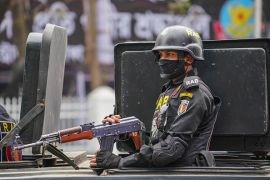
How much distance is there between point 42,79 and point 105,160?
Answer: 824 millimetres

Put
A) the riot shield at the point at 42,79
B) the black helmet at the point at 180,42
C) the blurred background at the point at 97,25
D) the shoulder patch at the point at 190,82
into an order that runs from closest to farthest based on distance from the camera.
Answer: the shoulder patch at the point at 190,82, the black helmet at the point at 180,42, the riot shield at the point at 42,79, the blurred background at the point at 97,25

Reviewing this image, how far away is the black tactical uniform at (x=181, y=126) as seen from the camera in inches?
163

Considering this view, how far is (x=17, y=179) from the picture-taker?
395 centimetres

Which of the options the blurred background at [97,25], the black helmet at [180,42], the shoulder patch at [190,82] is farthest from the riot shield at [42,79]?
the blurred background at [97,25]

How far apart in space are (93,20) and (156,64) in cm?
1408

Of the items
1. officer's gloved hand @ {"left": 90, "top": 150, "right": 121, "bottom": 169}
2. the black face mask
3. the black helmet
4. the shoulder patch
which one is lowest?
officer's gloved hand @ {"left": 90, "top": 150, "right": 121, "bottom": 169}

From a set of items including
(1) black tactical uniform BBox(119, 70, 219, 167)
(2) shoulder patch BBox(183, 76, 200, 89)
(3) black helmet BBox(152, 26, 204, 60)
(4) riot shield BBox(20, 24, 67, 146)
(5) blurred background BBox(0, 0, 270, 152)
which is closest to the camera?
(1) black tactical uniform BBox(119, 70, 219, 167)

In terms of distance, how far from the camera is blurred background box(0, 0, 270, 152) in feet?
61.4

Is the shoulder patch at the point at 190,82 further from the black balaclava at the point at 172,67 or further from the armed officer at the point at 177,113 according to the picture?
the black balaclava at the point at 172,67

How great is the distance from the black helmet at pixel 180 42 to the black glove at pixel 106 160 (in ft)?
2.58

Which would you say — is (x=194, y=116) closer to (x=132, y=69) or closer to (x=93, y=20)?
(x=132, y=69)

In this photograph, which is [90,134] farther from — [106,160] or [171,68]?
[171,68]

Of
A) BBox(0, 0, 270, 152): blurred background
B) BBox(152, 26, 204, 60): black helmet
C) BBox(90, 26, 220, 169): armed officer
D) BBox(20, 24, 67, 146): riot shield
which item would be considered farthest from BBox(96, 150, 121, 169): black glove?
BBox(0, 0, 270, 152): blurred background

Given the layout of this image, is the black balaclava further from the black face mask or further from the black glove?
the black glove
